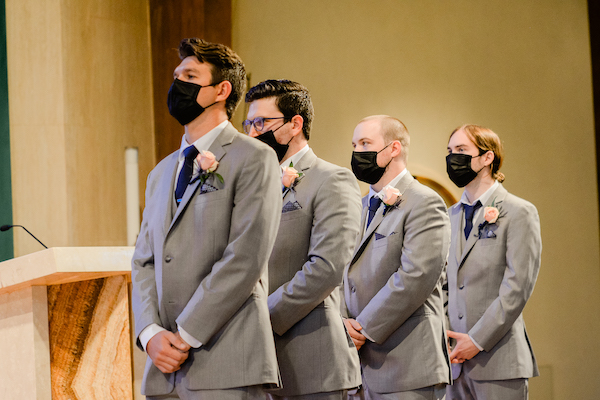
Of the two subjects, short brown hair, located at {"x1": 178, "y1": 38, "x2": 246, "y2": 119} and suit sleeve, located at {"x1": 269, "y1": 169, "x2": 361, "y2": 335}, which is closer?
short brown hair, located at {"x1": 178, "y1": 38, "x2": 246, "y2": 119}

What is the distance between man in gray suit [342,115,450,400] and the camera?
277 cm

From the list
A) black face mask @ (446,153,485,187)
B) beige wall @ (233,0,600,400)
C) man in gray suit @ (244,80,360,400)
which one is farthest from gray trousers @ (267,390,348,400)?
beige wall @ (233,0,600,400)

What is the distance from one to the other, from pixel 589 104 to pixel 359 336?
5.41m

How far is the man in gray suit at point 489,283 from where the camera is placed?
3.26 m

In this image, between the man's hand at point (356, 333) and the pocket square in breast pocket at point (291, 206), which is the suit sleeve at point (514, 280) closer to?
the man's hand at point (356, 333)

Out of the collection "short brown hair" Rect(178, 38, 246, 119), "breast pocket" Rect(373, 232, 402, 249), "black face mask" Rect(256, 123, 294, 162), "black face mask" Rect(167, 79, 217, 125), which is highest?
"short brown hair" Rect(178, 38, 246, 119)

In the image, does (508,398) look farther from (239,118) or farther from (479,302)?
(239,118)

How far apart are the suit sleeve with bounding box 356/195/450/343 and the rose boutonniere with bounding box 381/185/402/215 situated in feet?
0.29

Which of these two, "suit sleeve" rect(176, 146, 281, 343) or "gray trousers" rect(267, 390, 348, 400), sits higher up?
"suit sleeve" rect(176, 146, 281, 343)

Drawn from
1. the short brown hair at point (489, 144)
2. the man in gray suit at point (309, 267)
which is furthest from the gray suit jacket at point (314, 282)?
the short brown hair at point (489, 144)

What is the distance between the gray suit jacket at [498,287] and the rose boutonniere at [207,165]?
187cm

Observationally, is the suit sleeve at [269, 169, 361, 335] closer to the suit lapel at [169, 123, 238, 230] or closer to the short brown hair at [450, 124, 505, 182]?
the suit lapel at [169, 123, 238, 230]

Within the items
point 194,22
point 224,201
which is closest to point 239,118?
point 194,22

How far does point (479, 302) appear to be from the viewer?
339cm
